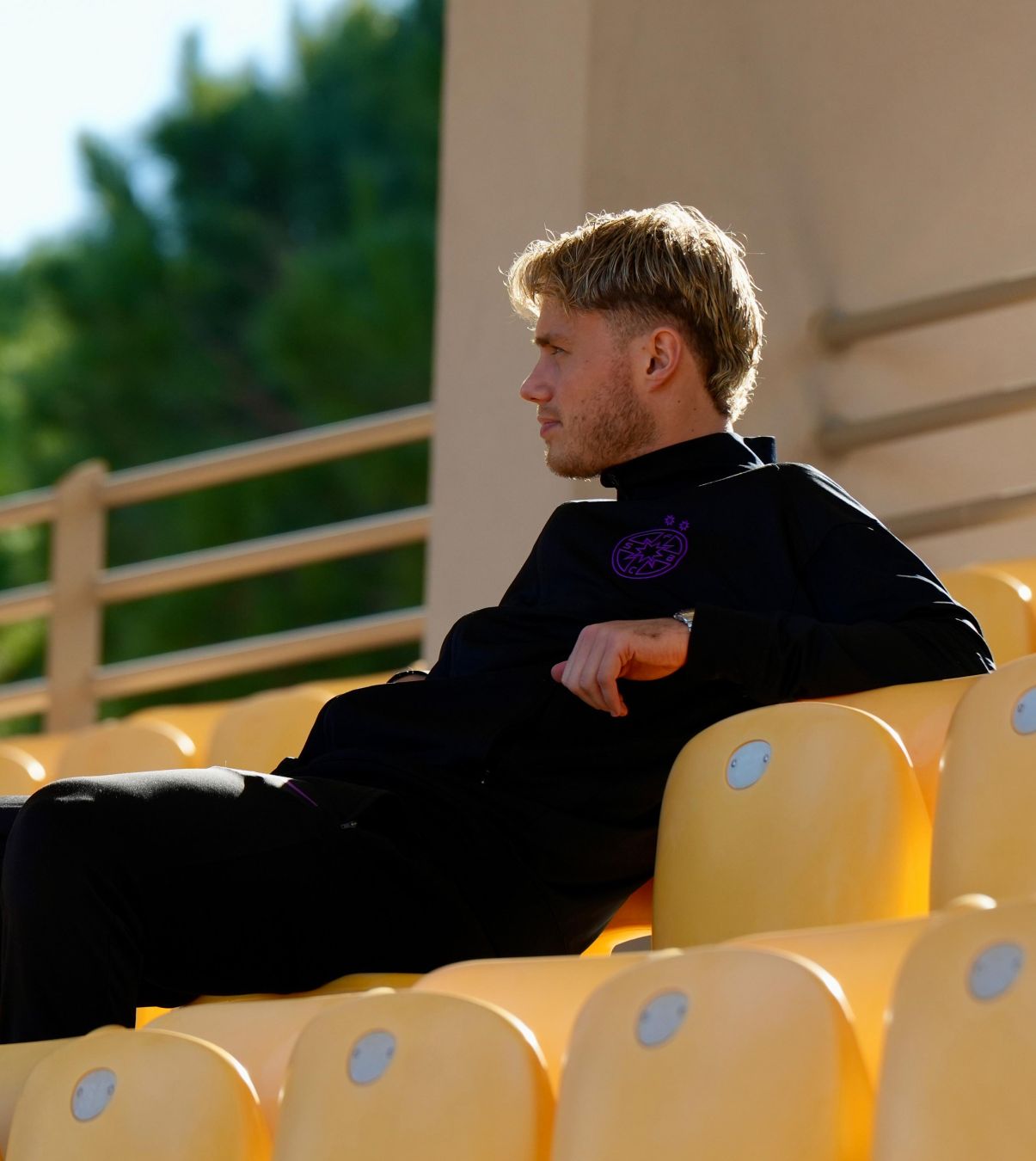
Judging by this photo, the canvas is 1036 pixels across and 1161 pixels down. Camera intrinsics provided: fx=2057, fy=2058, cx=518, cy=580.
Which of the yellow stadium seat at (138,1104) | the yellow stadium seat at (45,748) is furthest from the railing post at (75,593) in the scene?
the yellow stadium seat at (138,1104)

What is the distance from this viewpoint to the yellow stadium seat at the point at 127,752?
2.55 meters

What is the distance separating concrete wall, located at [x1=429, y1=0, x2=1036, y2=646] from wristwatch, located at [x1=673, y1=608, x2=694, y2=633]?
52.1 inches

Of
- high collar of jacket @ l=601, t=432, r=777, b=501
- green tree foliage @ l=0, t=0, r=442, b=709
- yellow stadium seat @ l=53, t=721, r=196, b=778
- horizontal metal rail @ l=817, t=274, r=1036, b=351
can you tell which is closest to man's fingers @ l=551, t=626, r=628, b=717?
high collar of jacket @ l=601, t=432, r=777, b=501

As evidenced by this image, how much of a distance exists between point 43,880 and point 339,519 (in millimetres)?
12219

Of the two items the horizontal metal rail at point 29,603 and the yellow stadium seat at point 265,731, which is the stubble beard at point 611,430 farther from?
the horizontal metal rail at point 29,603

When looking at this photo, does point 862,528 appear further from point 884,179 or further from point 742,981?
point 884,179

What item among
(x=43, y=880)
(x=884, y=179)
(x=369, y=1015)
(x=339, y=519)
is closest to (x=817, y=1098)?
(x=369, y=1015)

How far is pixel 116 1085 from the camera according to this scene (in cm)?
118

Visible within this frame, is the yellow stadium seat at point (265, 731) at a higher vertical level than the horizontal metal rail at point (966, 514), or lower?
lower

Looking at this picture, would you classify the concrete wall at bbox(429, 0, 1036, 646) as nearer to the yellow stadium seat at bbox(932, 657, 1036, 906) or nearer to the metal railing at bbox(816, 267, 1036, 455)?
the metal railing at bbox(816, 267, 1036, 455)

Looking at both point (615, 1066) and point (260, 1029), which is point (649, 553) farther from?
point (615, 1066)

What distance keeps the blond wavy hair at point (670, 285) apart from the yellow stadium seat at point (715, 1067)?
37.3 inches

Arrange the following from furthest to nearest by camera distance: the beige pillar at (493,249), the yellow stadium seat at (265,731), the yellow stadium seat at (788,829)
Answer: the beige pillar at (493,249)
the yellow stadium seat at (265,731)
the yellow stadium seat at (788,829)

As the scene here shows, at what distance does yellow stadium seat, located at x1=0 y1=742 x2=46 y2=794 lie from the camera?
2658mm
